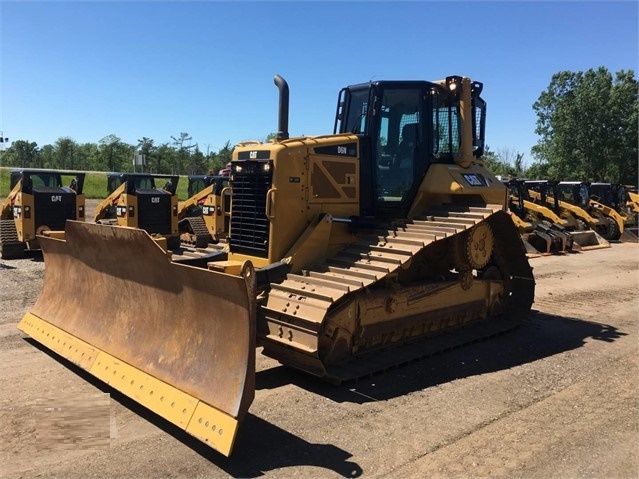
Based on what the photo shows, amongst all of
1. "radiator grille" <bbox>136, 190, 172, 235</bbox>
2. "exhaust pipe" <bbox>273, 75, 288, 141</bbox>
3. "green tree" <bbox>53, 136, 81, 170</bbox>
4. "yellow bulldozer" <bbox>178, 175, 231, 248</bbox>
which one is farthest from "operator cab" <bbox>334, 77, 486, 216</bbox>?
"green tree" <bbox>53, 136, 81, 170</bbox>

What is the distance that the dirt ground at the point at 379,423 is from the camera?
3797mm

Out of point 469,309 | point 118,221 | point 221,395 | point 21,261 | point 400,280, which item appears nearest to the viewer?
point 221,395

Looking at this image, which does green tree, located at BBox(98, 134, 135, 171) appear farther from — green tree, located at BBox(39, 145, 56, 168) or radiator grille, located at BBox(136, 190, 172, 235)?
radiator grille, located at BBox(136, 190, 172, 235)

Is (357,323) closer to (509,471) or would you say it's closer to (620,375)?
(509,471)

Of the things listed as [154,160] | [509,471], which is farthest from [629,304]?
[154,160]

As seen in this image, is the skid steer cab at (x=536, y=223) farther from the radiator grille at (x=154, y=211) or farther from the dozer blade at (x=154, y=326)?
the dozer blade at (x=154, y=326)

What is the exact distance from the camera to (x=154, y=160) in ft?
227

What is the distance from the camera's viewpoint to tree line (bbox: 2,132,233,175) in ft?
223

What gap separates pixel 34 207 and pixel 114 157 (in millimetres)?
57185

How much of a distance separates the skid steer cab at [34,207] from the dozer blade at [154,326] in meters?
7.76

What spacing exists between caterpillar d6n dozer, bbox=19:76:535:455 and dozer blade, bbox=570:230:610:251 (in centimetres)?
1270

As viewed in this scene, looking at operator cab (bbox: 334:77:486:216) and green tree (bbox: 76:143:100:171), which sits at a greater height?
green tree (bbox: 76:143:100:171)

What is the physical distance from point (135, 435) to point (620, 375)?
489cm

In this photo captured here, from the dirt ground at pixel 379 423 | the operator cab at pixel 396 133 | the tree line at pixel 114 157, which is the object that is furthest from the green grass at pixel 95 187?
the dirt ground at pixel 379 423
